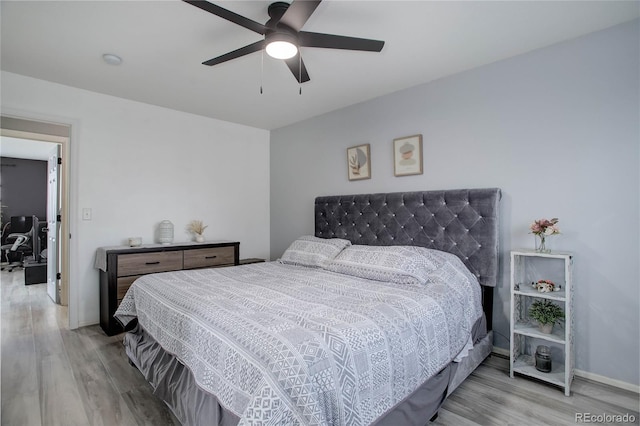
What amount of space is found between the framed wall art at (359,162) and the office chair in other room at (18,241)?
6.63 meters

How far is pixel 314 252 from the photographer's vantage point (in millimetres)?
3059

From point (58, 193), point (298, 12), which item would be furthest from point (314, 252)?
point (58, 193)

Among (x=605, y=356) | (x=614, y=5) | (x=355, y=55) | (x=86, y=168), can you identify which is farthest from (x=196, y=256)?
(x=614, y=5)

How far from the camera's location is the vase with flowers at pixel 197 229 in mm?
3910

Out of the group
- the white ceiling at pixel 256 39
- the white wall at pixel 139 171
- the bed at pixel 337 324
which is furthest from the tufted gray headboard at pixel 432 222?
the white wall at pixel 139 171

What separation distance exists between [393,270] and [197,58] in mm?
2309

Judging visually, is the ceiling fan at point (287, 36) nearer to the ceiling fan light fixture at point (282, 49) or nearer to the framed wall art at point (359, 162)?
the ceiling fan light fixture at point (282, 49)

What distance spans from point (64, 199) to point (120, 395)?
8.87 feet

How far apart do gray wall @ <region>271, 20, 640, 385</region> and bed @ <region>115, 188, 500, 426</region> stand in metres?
0.24

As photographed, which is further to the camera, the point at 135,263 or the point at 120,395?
the point at 135,263

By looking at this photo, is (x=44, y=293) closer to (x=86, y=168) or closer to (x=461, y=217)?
(x=86, y=168)

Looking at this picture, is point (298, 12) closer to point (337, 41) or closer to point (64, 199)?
point (337, 41)

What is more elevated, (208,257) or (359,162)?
(359,162)

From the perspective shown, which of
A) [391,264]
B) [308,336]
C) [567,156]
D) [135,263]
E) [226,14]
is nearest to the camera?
[308,336]
